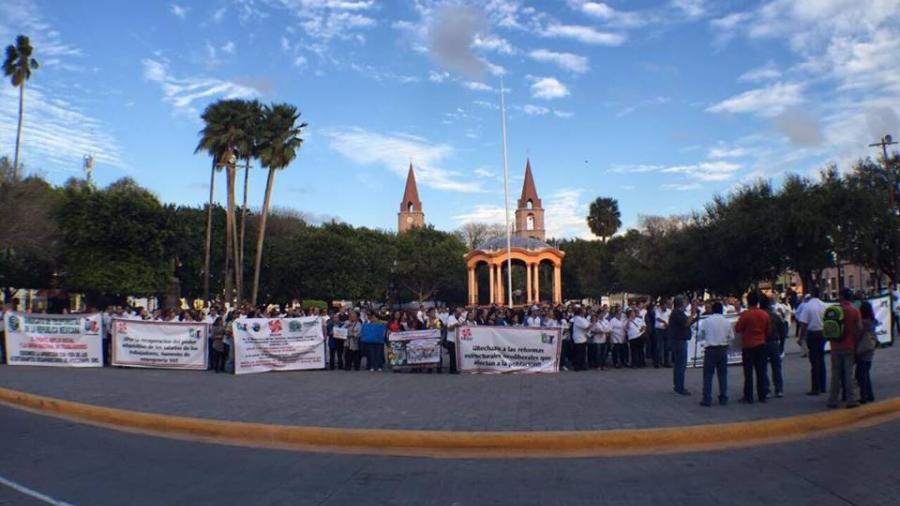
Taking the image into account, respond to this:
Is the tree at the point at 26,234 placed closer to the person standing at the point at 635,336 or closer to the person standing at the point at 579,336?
the person standing at the point at 579,336

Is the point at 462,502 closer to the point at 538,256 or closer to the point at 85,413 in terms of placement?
the point at 85,413

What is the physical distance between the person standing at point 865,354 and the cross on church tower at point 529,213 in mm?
88390

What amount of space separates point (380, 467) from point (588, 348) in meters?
10.8

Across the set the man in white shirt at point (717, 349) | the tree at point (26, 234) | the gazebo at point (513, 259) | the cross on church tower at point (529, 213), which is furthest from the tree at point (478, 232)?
the man in white shirt at point (717, 349)

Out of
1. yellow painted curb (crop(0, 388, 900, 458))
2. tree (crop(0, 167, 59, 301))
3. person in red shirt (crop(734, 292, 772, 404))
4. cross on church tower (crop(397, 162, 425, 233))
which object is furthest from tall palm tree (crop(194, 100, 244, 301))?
cross on church tower (crop(397, 162, 425, 233))

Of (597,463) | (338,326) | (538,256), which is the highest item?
(538,256)

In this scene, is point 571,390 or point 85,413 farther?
point 571,390

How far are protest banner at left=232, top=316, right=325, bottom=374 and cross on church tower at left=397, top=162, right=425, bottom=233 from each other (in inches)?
3744

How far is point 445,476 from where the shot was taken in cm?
736

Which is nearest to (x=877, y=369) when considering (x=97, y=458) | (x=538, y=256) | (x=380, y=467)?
(x=380, y=467)

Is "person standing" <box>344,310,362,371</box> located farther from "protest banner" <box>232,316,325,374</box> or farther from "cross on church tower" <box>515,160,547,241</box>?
"cross on church tower" <box>515,160,547,241</box>

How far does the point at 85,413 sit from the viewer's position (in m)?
11.4

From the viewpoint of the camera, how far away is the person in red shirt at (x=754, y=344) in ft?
35.6

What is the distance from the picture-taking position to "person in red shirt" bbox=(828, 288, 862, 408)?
1009cm
